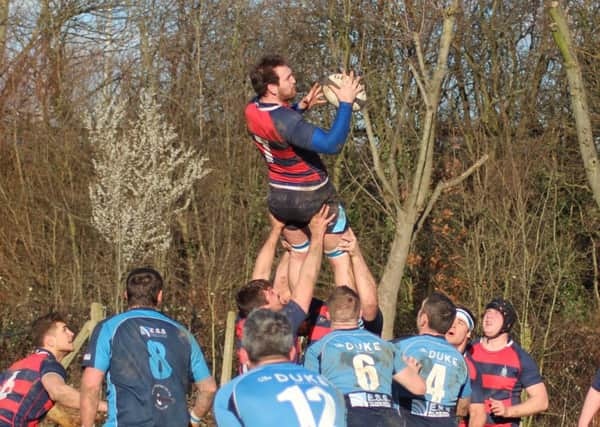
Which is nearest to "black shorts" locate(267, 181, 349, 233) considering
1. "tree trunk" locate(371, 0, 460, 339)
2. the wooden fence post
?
the wooden fence post

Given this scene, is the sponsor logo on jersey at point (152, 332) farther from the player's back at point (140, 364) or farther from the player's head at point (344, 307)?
the player's head at point (344, 307)

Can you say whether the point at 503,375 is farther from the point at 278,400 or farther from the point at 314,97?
the point at 278,400

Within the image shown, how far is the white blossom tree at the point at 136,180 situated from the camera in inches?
668

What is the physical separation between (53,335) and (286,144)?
7.53ft

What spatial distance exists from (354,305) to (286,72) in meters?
1.63

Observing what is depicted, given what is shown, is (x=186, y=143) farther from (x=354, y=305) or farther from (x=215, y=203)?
(x=354, y=305)

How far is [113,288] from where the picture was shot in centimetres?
1769

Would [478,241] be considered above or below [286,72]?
below

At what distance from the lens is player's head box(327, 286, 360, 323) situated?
6.02m

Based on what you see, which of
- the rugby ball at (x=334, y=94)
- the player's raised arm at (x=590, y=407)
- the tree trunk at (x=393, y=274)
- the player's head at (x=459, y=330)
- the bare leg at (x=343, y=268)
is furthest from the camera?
the tree trunk at (x=393, y=274)

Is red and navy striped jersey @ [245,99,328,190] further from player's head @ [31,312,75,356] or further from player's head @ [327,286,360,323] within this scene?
player's head @ [31,312,75,356]

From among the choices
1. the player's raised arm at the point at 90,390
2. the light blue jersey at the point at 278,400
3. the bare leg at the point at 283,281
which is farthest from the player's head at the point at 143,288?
the light blue jersey at the point at 278,400

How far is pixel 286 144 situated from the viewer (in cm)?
650

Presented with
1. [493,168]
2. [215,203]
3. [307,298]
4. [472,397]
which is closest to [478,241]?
[493,168]
